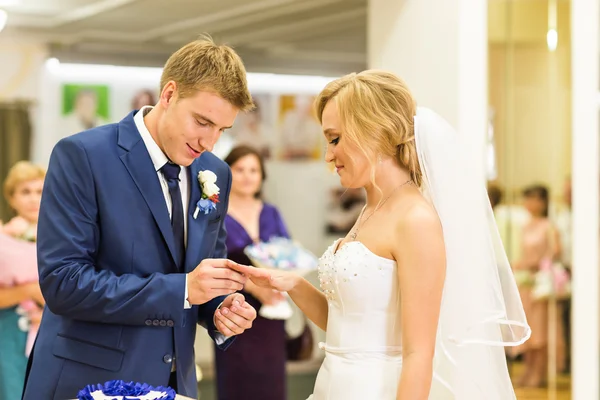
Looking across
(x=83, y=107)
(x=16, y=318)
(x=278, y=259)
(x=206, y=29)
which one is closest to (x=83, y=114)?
(x=83, y=107)

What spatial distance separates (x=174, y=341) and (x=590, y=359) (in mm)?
3097

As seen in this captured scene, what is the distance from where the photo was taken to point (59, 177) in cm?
249

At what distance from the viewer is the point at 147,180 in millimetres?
2584

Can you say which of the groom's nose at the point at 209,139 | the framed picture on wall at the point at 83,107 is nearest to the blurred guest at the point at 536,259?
the groom's nose at the point at 209,139

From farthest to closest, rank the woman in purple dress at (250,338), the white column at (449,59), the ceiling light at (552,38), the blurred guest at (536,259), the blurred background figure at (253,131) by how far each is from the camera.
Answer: the blurred background figure at (253,131)
the woman in purple dress at (250,338)
the blurred guest at (536,259)
the ceiling light at (552,38)
the white column at (449,59)

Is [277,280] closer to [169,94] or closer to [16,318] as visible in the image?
[169,94]

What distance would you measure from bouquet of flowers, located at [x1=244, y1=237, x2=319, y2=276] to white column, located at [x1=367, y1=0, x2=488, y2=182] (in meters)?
1.58

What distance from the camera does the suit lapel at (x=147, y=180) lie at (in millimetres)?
2564

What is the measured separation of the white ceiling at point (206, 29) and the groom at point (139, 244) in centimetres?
A: 464

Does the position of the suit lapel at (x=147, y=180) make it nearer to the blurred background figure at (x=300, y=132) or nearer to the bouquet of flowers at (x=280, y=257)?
the bouquet of flowers at (x=280, y=257)

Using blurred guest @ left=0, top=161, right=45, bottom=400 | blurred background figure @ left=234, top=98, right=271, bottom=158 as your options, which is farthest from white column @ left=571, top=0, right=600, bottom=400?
blurred background figure @ left=234, top=98, right=271, bottom=158

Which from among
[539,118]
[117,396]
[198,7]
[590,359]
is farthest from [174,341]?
[198,7]

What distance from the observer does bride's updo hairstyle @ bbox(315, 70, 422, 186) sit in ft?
8.50

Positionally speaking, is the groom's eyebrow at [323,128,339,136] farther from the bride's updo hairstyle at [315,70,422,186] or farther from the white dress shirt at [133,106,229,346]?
the white dress shirt at [133,106,229,346]
